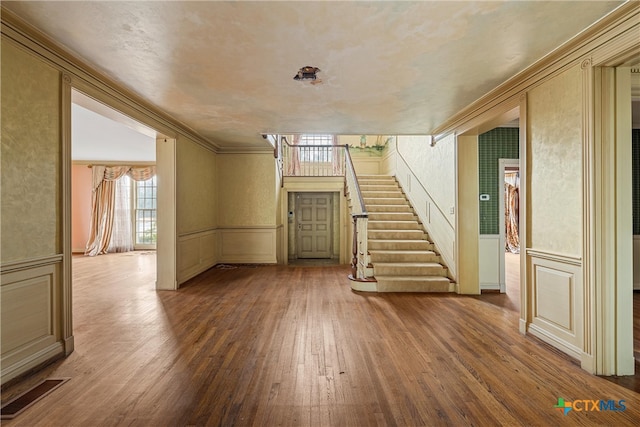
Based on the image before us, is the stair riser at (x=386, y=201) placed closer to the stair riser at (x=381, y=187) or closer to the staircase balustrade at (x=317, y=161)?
the staircase balustrade at (x=317, y=161)

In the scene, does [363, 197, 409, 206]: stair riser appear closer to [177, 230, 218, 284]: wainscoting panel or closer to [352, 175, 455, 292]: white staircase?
[352, 175, 455, 292]: white staircase

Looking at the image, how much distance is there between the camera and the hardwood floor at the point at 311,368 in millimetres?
1879

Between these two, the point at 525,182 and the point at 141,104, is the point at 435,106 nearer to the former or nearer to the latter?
the point at 525,182

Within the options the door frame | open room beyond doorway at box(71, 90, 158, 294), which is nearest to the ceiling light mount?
the door frame

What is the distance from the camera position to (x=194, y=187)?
224 inches

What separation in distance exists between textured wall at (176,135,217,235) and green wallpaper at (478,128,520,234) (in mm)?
4840

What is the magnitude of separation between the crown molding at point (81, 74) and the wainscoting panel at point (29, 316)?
160 cm

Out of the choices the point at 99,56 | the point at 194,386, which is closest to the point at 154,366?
the point at 194,386

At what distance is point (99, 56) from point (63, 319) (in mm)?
2271

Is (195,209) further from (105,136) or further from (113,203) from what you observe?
(113,203)

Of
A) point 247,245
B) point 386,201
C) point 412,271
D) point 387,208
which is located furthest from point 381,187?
point 247,245

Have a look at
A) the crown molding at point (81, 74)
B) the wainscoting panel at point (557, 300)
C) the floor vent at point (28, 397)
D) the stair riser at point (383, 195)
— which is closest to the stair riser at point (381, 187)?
the stair riser at point (383, 195)

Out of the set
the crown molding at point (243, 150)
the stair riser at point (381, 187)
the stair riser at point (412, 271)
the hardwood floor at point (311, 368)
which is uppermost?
the crown molding at point (243, 150)

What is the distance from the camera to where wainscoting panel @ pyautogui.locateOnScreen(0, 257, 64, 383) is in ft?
7.06
